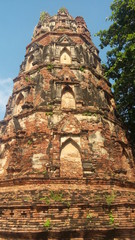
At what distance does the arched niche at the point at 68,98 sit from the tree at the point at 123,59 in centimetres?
267

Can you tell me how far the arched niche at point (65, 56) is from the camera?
37.7 feet

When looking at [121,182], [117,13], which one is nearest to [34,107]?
[121,182]

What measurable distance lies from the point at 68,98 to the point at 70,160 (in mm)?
3212

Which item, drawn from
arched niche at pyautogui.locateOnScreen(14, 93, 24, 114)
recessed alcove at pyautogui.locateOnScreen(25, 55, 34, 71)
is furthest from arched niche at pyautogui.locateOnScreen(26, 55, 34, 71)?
arched niche at pyautogui.locateOnScreen(14, 93, 24, 114)

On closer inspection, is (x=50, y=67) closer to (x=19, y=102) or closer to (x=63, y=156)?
(x=19, y=102)

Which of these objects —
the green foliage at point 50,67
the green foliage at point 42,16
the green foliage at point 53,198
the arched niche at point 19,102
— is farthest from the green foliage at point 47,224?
the green foliage at point 42,16

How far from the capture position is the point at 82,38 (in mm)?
13484

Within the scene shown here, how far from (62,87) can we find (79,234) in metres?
6.48

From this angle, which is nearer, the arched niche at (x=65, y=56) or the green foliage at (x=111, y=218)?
the green foliage at (x=111, y=218)

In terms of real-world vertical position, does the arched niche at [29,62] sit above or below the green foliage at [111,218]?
above

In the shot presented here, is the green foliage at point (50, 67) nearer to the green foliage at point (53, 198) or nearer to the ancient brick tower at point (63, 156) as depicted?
the ancient brick tower at point (63, 156)

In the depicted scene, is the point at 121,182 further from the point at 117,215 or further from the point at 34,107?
the point at 34,107

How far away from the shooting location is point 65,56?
38.8 feet

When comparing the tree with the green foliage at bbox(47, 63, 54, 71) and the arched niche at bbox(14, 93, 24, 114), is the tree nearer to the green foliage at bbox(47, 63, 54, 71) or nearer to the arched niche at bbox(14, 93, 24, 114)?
the green foliage at bbox(47, 63, 54, 71)
